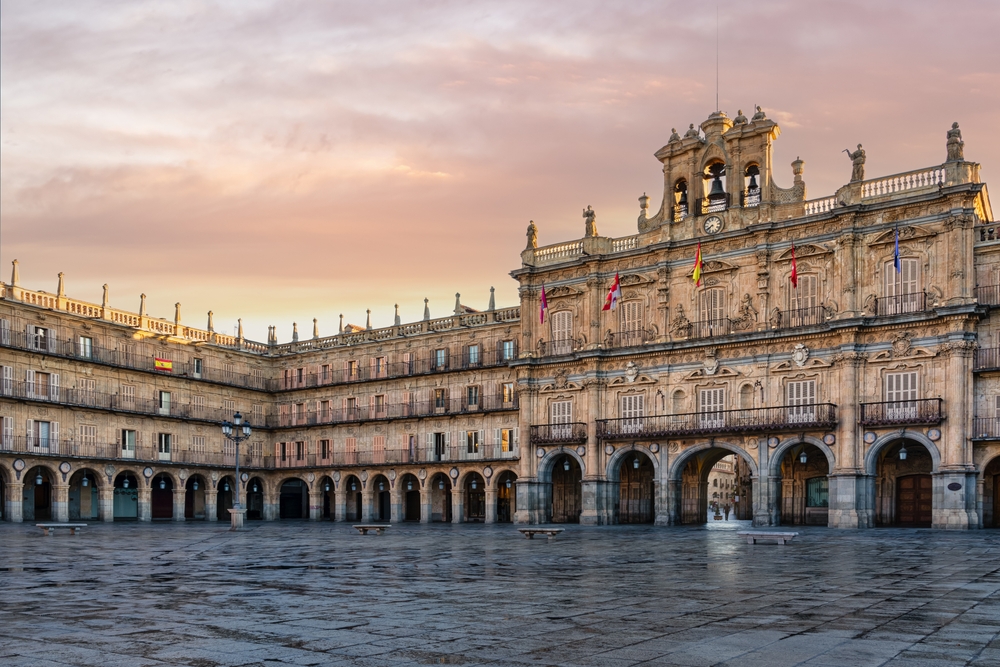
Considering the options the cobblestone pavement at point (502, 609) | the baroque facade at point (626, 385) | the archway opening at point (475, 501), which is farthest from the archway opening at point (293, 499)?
the cobblestone pavement at point (502, 609)

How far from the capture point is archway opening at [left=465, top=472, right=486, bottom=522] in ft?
192

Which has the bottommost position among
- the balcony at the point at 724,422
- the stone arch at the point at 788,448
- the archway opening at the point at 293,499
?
the archway opening at the point at 293,499

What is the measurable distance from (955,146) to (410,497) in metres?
38.7

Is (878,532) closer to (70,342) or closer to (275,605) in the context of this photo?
(275,605)

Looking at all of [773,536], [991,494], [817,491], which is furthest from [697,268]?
[773,536]

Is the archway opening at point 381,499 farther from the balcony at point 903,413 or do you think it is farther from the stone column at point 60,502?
the balcony at point 903,413

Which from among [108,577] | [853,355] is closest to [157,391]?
[853,355]

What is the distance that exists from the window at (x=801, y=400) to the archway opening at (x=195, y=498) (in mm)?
38147

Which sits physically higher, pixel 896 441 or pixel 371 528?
pixel 896 441

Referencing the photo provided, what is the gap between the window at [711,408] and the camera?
44875 mm

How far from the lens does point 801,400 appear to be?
140 feet

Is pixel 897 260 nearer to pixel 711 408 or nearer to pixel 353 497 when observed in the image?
pixel 711 408

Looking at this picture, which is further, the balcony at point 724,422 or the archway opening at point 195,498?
the archway opening at point 195,498

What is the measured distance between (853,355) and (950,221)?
261 inches
